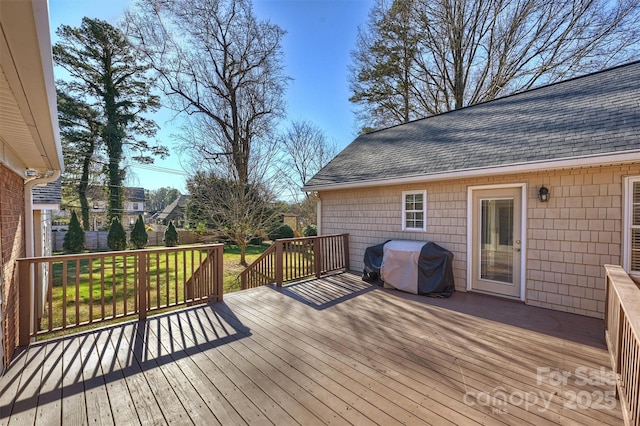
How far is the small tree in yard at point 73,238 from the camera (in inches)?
550

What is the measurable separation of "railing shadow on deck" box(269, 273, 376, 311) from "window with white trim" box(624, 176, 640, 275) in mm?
3654

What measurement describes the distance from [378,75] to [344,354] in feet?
44.8

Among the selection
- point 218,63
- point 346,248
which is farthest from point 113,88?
point 346,248

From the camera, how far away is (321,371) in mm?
2604

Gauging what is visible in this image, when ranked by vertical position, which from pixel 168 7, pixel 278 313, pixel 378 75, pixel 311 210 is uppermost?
pixel 168 7

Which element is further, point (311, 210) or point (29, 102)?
point (311, 210)

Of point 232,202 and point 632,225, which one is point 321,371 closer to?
point 632,225

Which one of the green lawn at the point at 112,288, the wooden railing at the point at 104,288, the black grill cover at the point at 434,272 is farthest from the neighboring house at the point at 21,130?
the black grill cover at the point at 434,272

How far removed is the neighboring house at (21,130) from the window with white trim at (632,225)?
19.1 ft

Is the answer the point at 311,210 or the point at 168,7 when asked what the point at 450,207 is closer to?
the point at 311,210

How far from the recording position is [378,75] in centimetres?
1359

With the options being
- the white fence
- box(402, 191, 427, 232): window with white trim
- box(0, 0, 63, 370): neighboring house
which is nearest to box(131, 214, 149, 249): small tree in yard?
the white fence

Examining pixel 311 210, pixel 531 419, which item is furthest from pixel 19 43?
pixel 311 210

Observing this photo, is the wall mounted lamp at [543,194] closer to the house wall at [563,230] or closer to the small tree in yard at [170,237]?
the house wall at [563,230]
